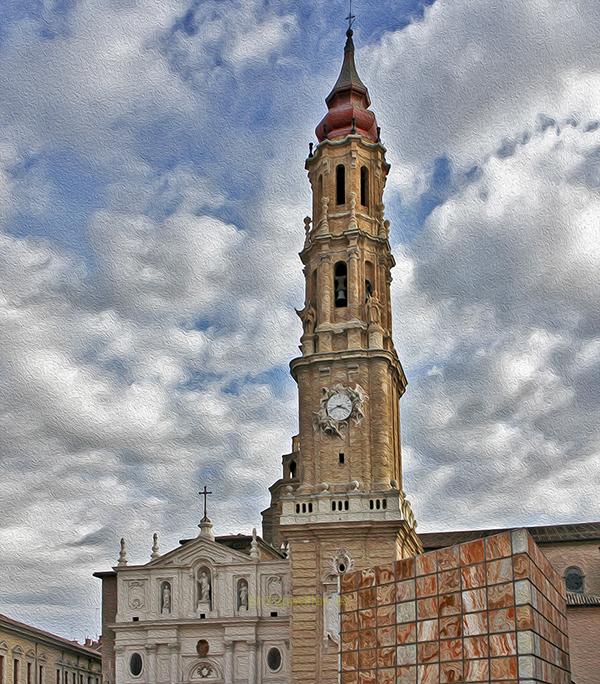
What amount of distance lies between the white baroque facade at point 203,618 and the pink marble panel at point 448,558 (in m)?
27.8

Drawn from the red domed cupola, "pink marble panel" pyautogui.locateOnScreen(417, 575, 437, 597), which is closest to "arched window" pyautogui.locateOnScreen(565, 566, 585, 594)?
the red domed cupola

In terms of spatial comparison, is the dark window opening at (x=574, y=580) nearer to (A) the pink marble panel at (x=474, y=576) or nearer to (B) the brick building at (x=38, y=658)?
(B) the brick building at (x=38, y=658)

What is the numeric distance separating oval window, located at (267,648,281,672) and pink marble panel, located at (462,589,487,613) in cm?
2943

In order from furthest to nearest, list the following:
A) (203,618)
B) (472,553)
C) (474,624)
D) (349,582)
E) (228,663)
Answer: (203,618), (228,663), (349,582), (472,553), (474,624)

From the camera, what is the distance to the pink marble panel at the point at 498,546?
1226 inches

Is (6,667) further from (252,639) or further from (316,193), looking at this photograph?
(316,193)

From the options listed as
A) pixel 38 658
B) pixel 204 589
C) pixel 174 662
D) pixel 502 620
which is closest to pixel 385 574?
pixel 502 620

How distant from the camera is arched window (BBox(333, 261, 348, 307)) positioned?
6062 centimetres

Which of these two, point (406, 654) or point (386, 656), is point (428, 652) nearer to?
point (406, 654)

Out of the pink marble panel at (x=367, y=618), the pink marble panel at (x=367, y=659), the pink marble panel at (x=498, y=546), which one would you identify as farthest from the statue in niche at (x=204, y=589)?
the pink marble panel at (x=498, y=546)

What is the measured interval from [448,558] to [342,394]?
80.4 ft

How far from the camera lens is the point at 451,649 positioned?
32375 millimetres

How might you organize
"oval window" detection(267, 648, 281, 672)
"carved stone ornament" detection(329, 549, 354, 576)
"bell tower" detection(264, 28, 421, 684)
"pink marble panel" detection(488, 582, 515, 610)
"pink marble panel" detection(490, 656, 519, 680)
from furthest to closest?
"oval window" detection(267, 648, 281, 672)
"bell tower" detection(264, 28, 421, 684)
"carved stone ornament" detection(329, 549, 354, 576)
"pink marble panel" detection(488, 582, 515, 610)
"pink marble panel" detection(490, 656, 519, 680)

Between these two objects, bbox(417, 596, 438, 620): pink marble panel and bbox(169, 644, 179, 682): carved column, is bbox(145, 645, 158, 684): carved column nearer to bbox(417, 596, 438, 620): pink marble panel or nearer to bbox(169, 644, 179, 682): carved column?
bbox(169, 644, 179, 682): carved column
